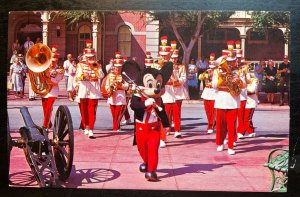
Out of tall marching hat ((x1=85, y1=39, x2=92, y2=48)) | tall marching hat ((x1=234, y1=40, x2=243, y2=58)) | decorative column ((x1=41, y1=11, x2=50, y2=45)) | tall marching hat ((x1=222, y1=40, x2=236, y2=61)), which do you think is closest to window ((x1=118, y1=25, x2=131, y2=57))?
tall marching hat ((x1=85, y1=39, x2=92, y2=48))

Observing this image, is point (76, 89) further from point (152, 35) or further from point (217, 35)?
point (217, 35)

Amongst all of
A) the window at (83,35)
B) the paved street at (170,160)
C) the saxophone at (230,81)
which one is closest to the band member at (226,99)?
the saxophone at (230,81)

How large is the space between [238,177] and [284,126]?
0.72m

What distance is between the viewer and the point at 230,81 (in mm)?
6910

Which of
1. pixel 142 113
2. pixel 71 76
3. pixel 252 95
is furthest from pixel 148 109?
pixel 252 95

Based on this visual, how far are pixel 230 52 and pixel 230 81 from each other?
522 mm

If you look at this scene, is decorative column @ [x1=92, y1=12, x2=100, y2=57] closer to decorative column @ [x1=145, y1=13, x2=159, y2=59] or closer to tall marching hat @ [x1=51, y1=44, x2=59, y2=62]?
tall marching hat @ [x1=51, y1=44, x2=59, y2=62]

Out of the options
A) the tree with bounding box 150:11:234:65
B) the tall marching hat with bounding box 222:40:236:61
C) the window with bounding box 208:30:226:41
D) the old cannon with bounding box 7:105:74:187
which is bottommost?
the old cannon with bounding box 7:105:74:187

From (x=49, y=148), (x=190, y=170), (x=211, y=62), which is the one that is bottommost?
(x=190, y=170)

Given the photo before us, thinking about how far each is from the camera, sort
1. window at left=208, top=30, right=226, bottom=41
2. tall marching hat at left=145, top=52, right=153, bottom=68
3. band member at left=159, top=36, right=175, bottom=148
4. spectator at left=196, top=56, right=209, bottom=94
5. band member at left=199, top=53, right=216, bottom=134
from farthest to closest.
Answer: band member at left=199, top=53, right=216, bottom=134
spectator at left=196, top=56, right=209, bottom=94
band member at left=159, top=36, right=175, bottom=148
window at left=208, top=30, right=226, bottom=41
tall marching hat at left=145, top=52, right=153, bottom=68

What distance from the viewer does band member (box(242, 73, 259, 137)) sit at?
6848mm

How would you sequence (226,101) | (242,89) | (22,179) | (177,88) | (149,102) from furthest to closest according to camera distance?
(242,89) < (226,101) < (177,88) < (22,179) < (149,102)

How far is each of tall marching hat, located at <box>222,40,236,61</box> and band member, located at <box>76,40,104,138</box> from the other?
1.41 meters

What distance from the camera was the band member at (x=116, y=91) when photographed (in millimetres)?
6439
